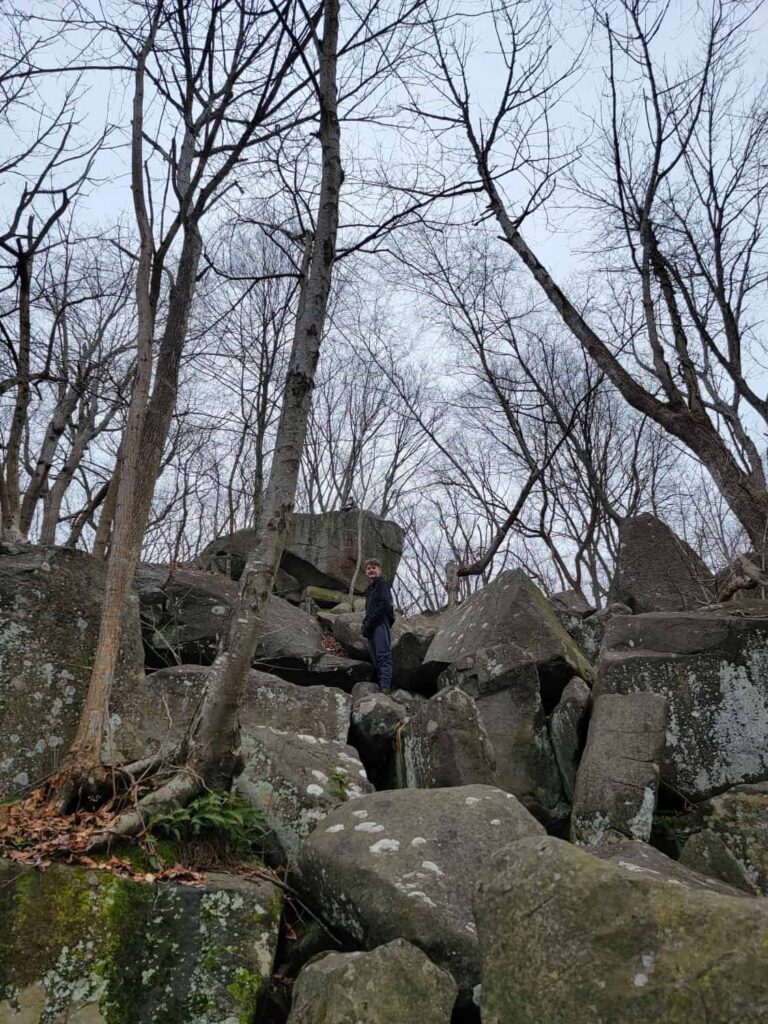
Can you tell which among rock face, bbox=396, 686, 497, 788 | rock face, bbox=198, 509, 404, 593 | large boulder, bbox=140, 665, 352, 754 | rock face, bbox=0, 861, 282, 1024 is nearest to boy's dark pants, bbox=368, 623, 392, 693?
large boulder, bbox=140, 665, 352, 754

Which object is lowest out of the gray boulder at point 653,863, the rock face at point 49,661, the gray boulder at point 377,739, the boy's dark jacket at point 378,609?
the gray boulder at point 653,863

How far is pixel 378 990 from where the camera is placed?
120 inches

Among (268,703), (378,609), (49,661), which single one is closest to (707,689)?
(268,703)

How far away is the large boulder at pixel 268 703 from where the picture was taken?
6301mm

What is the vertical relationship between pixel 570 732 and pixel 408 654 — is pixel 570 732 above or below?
below

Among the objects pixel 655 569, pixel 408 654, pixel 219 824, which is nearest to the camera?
pixel 219 824

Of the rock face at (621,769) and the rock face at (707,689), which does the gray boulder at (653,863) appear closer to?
the rock face at (621,769)

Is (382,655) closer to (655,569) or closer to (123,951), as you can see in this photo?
(655,569)

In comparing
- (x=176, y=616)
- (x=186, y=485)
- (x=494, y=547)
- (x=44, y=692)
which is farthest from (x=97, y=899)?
(x=186, y=485)

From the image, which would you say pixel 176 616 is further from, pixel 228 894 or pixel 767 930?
pixel 767 930

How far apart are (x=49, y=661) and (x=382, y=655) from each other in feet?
20.5

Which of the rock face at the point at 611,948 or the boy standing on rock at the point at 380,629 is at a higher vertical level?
A: the boy standing on rock at the point at 380,629

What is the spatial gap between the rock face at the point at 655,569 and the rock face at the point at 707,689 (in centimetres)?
441

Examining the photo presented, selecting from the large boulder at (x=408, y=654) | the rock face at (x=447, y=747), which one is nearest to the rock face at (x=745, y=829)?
the rock face at (x=447, y=747)
